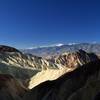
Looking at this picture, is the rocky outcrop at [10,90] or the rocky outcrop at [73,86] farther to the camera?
the rocky outcrop at [10,90]

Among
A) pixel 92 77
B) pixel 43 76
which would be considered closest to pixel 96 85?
pixel 92 77

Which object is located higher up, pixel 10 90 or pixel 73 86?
pixel 73 86

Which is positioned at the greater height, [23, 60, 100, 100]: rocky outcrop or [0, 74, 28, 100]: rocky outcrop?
→ [23, 60, 100, 100]: rocky outcrop

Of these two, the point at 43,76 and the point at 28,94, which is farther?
the point at 43,76

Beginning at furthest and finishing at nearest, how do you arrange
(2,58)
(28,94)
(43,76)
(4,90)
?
(2,58), (43,76), (4,90), (28,94)

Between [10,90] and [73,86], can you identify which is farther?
[10,90]

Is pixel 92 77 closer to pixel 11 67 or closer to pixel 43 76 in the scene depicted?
pixel 43 76

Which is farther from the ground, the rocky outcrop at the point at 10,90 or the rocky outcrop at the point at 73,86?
the rocky outcrop at the point at 73,86

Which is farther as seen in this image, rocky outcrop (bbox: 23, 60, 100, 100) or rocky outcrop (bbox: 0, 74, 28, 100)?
rocky outcrop (bbox: 0, 74, 28, 100)
